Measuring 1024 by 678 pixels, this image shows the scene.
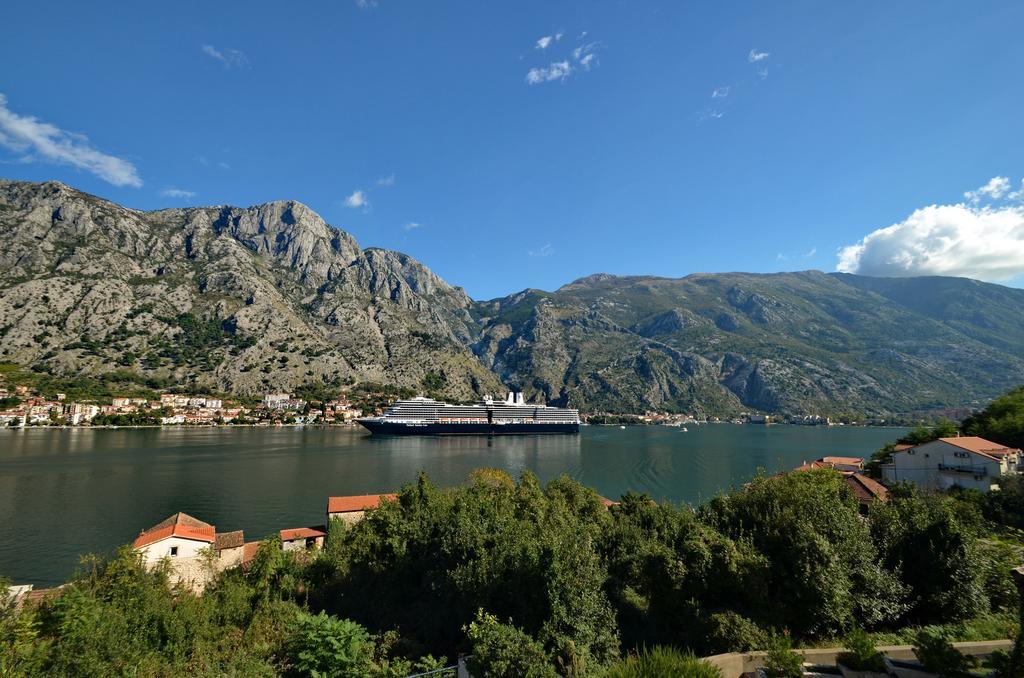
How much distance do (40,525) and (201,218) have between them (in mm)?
183341

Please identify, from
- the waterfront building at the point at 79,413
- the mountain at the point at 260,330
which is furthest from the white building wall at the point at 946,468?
the mountain at the point at 260,330

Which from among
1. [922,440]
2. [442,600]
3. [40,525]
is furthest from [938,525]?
[40,525]

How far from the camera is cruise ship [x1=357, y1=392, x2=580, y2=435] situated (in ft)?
328

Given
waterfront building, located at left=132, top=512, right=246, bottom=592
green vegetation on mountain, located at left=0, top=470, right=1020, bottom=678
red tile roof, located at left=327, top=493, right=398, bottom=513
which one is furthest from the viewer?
red tile roof, located at left=327, top=493, right=398, bottom=513

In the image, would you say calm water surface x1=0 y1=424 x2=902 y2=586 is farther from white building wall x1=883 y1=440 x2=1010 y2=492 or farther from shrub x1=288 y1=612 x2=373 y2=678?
shrub x1=288 y1=612 x2=373 y2=678

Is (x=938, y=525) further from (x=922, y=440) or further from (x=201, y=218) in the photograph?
(x=201, y=218)

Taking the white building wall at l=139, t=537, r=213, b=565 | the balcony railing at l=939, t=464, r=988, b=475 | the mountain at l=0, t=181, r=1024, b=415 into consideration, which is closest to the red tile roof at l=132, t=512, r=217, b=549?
the white building wall at l=139, t=537, r=213, b=565

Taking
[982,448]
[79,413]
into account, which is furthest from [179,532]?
[79,413]

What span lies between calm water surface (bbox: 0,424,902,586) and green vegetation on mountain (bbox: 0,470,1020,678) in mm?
12911

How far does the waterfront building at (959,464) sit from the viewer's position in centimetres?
2927

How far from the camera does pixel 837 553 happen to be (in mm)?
10328

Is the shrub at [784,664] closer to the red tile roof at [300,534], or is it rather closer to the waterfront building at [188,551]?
the waterfront building at [188,551]

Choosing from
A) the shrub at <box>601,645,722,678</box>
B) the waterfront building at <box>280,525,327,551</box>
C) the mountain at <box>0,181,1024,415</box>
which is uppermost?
the mountain at <box>0,181,1024,415</box>

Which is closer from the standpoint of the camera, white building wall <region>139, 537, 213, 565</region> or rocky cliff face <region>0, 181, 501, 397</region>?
white building wall <region>139, 537, 213, 565</region>
